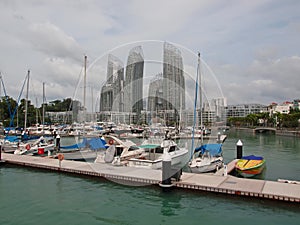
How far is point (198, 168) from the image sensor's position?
1683 cm

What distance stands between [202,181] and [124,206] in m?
4.42

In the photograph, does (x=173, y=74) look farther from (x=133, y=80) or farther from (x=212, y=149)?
(x=212, y=149)

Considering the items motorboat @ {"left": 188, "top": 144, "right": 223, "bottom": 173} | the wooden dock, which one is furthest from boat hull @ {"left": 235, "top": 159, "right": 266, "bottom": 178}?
motorboat @ {"left": 188, "top": 144, "right": 223, "bottom": 173}

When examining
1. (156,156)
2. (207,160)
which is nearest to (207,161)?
(207,160)

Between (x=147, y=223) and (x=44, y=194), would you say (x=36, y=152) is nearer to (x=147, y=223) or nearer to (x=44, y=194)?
(x=44, y=194)

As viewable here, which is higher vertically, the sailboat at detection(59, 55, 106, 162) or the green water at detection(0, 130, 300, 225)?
the sailboat at detection(59, 55, 106, 162)

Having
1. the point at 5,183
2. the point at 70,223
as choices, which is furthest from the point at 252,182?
the point at 5,183

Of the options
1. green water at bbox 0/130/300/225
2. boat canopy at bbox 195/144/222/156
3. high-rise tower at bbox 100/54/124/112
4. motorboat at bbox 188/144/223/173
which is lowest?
green water at bbox 0/130/300/225

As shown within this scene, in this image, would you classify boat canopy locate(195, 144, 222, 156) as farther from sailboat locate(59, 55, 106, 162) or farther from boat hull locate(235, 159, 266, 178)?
sailboat locate(59, 55, 106, 162)

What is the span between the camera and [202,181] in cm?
1395

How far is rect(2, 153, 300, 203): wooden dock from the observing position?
474 inches

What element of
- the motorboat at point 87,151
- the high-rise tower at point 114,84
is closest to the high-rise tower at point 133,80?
the high-rise tower at point 114,84

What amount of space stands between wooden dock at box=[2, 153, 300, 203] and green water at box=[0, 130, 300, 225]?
0.97 feet

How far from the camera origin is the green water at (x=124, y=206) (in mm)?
10414
